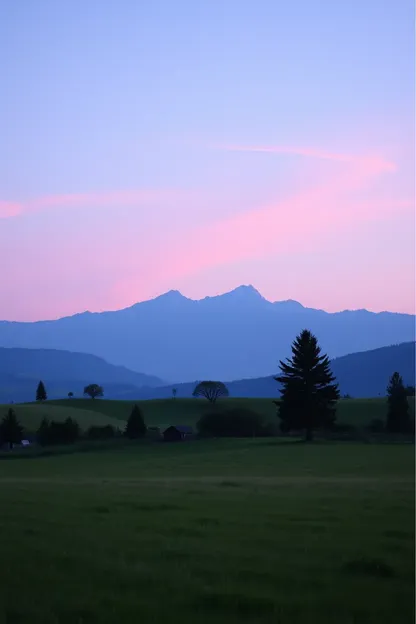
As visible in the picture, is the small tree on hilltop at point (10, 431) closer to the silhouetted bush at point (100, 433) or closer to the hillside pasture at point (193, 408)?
the silhouetted bush at point (100, 433)

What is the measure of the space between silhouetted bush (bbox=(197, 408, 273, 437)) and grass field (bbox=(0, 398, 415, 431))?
111ft

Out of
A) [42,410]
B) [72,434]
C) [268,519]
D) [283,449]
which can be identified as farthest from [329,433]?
[42,410]

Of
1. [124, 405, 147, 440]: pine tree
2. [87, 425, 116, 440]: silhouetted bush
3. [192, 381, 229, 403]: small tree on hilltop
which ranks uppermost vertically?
[192, 381, 229, 403]: small tree on hilltop

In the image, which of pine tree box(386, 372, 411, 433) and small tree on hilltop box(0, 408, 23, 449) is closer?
pine tree box(386, 372, 411, 433)

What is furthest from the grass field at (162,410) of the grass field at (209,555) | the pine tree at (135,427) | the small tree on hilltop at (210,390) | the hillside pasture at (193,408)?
the grass field at (209,555)

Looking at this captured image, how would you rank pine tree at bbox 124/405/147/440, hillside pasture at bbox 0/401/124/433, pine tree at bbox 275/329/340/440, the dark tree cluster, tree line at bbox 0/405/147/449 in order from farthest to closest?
1. hillside pasture at bbox 0/401/124/433
2. pine tree at bbox 124/405/147/440
3. tree line at bbox 0/405/147/449
4. the dark tree cluster
5. pine tree at bbox 275/329/340/440

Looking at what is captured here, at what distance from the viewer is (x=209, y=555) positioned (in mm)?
15000

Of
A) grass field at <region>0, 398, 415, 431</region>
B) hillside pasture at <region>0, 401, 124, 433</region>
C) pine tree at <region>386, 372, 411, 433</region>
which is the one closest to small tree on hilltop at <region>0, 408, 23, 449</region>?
hillside pasture at <region>0, 401, 124, 433</region>

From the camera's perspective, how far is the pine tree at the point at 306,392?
79.1 meters

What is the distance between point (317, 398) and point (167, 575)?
221ft

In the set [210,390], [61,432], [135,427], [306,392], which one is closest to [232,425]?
[135,427]

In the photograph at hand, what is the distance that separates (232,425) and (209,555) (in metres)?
87.9

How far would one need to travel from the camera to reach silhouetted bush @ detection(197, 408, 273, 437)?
101m

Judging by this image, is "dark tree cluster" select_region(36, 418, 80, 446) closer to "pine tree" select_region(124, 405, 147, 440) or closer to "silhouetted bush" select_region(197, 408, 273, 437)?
"pine tree" select_region(124, 405, 147, 440)
